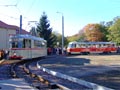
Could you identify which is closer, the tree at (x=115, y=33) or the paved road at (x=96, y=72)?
the paved road at (x=96, y=72)

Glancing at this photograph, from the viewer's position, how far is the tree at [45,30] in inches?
3387

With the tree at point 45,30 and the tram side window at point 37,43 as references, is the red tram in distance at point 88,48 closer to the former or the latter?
the tree at point 45,30

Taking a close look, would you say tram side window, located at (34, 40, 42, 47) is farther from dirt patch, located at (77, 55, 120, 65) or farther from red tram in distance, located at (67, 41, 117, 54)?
red tram in distance, located at (67, 41, 117, 54)

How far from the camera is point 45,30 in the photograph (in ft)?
289

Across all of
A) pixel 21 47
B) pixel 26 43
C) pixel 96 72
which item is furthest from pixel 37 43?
pixel 96 72

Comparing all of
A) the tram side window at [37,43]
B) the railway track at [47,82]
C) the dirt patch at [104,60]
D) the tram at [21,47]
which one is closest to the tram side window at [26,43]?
the tram at [21,47]

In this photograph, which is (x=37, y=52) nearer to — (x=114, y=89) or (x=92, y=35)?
(x=114, y=89)

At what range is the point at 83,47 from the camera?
7031 centimetres

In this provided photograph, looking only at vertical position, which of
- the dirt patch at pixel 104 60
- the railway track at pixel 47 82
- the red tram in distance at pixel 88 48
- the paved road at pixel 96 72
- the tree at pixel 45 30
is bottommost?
the railway track at pixel 47 82

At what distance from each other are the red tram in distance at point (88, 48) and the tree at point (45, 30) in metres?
15.1

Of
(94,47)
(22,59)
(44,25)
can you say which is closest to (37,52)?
(22,59)

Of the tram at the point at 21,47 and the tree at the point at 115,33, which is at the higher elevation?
the tree at the point at 115,33

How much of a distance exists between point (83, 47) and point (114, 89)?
56.8 m

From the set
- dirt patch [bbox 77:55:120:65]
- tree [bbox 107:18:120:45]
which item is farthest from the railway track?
tree [bbox 107:18:120:45]
